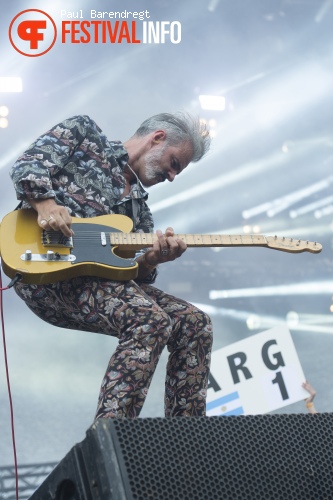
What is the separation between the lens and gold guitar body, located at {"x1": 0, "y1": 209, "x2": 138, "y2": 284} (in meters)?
2.06

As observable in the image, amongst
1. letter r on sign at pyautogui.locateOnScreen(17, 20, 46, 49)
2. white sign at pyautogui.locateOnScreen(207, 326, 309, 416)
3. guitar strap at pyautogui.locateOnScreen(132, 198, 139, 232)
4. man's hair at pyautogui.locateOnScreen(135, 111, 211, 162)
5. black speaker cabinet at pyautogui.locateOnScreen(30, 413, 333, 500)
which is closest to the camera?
black speaker cabinet at pyautogui.locateOnScreen(30, 413, 333, 500)

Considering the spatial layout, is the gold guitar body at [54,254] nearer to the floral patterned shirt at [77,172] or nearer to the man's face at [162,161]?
the floral patterned shirt at [77,172]

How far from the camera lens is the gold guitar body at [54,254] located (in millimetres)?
2059

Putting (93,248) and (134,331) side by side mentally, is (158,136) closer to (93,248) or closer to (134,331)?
(93,248)

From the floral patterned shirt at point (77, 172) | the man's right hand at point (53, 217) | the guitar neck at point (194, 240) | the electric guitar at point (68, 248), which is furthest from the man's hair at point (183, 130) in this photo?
the man's right hand at point (53, 217)

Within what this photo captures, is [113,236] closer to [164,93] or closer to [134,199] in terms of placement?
[134,199]

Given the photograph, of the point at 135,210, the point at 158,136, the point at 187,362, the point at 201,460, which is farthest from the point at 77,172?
the point at 201,460

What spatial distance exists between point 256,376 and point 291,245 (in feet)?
7.30

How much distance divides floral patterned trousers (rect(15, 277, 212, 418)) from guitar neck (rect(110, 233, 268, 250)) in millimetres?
147

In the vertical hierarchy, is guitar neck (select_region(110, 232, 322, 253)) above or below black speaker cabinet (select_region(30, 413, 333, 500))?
above

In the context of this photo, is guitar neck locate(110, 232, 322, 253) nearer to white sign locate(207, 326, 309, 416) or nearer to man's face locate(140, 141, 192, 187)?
man's face locate(140, 141, 192, 187)

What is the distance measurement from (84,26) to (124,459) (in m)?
4.35

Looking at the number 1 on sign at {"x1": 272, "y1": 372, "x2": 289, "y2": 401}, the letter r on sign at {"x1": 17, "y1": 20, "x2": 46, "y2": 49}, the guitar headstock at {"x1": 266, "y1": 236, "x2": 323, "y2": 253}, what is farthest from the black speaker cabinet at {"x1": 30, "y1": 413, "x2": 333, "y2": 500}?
the letter r on sign at {"x1": 17, "y1": 20, "x2": 46, "y2": 49}

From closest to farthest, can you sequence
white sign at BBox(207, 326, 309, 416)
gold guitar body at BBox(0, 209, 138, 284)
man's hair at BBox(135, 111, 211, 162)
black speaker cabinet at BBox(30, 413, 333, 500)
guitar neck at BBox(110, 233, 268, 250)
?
black speaker cabinet at BBox(30, 413, 333, 500), gold guitar body at BBox(0, 209, 138, 284), guitar neck at BBox(110, 233, 268, 250), man's hair at BBox(135, 111, 211, 162), white sign at BBox(207, 326, 309, 416)
